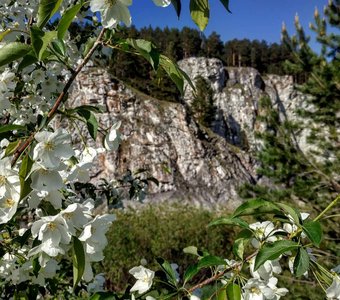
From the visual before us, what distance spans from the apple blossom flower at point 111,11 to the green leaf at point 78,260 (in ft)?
1.61

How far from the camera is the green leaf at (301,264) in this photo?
2.68ft

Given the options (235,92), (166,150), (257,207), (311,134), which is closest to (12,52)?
(257,207)

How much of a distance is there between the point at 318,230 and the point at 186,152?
3081cm

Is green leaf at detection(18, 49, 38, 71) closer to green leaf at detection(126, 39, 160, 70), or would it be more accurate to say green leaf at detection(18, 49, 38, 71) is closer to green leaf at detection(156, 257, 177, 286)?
green leaf at detection(126, 39, 160, 70)

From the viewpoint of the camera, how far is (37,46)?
73cm

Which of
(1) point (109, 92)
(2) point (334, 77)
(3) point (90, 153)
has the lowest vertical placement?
(3) point (90, 153)

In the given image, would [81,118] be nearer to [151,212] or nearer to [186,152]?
[151,212]

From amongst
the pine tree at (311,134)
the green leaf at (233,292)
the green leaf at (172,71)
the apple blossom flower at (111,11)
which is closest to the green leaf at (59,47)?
the apple blossom flower at (111,11)

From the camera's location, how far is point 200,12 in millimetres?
787

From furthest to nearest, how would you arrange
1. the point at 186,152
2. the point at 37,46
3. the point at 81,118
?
the point at 186,152, the point at 81,118, the point at 37,46

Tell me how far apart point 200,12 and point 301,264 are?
0.56 meters

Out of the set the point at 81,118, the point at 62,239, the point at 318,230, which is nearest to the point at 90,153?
the point at 81,118

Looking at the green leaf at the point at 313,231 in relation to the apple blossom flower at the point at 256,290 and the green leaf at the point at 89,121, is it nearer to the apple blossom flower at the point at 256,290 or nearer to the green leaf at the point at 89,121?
the apple blossom flower at the point at 256,290

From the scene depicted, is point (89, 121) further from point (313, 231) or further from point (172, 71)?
point (313, 231)
